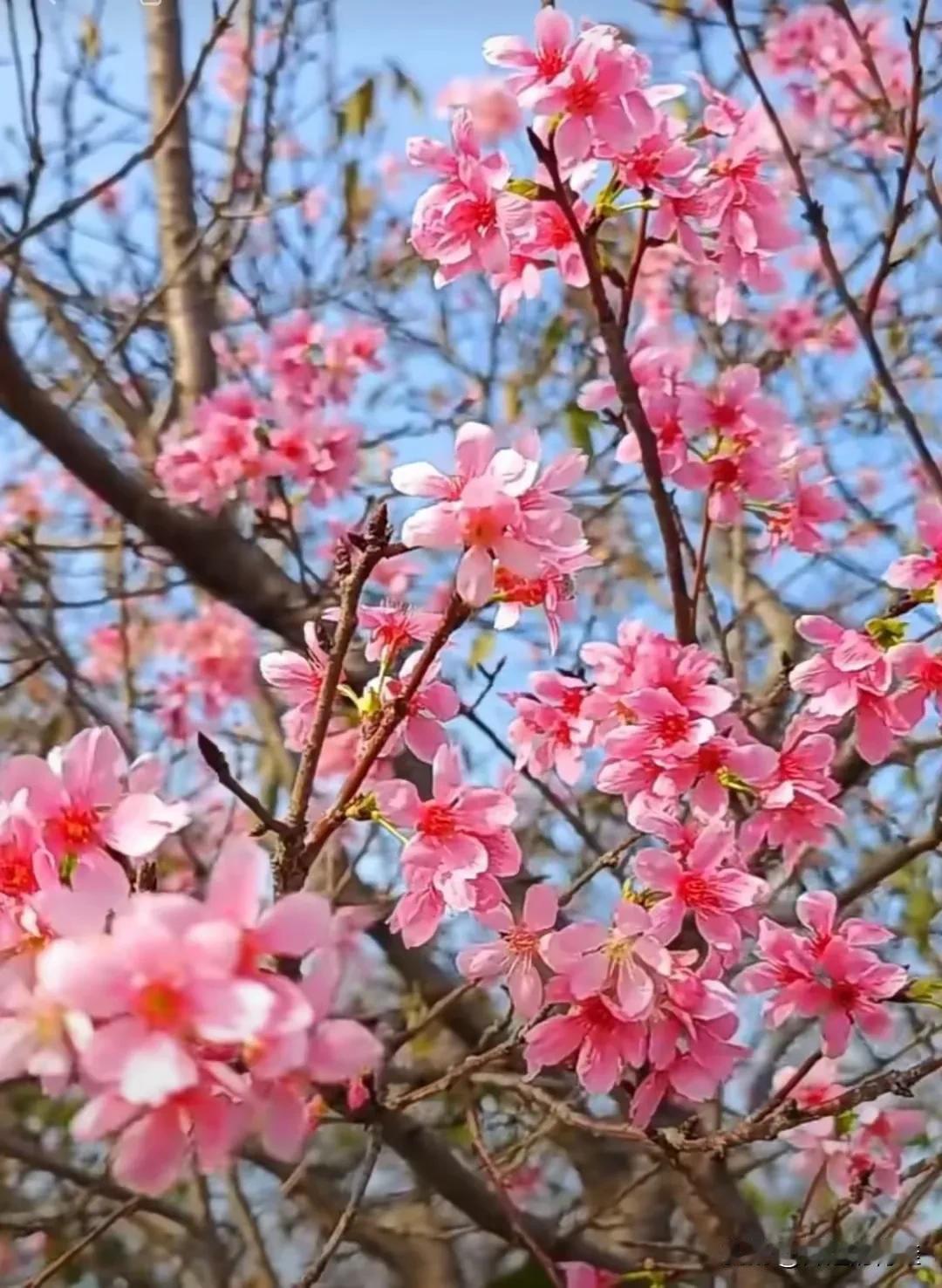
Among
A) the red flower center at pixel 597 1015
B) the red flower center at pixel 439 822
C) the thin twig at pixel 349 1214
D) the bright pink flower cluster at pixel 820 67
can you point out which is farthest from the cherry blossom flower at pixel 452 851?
the bright pink flower cluster at pixel 820 67

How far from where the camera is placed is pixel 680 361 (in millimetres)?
1621

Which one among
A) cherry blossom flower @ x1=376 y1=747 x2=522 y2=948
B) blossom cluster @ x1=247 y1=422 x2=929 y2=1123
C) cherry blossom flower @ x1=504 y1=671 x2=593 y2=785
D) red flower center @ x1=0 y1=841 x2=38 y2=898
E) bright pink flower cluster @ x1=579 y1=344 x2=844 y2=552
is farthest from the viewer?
bright pink flower cluster @ x1=579 y1=344 x2=844 y2=552

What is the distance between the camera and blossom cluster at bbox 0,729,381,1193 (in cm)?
60

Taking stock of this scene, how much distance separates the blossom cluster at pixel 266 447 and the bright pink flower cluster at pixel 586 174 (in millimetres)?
1116

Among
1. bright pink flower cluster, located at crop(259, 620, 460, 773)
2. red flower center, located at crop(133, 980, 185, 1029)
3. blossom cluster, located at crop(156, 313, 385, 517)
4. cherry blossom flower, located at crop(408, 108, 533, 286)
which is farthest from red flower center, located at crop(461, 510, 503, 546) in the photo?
blossom cluster, located at crop(156, 313, 385, 517)

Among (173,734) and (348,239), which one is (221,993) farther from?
(348,239)

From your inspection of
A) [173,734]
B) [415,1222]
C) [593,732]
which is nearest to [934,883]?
[415,1222]

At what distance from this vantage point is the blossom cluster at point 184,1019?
60 cm

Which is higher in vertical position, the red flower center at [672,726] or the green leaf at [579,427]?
the green leaf at [579,427]

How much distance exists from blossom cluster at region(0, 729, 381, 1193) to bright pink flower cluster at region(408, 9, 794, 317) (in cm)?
81

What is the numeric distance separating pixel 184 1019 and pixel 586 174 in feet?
3.17

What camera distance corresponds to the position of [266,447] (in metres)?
2.52

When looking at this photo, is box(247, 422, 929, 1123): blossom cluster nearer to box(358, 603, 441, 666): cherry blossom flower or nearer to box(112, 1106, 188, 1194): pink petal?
box(358, 603, 441, 666): cherry blossom flower

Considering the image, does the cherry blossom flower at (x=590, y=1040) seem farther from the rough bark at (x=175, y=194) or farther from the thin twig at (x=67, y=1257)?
the rough bark at (x=175, y=194)
